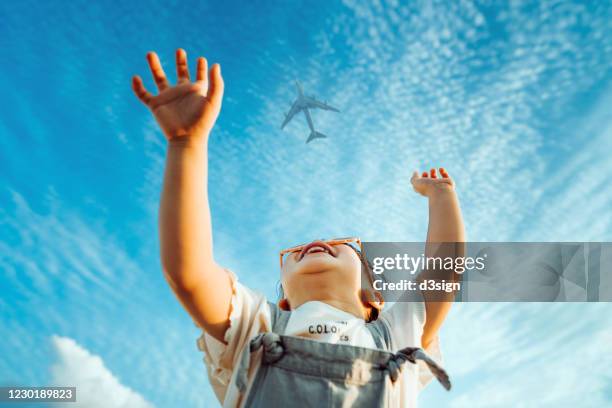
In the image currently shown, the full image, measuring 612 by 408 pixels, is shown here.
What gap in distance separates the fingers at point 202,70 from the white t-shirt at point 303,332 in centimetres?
113

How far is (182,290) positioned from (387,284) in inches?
69.3

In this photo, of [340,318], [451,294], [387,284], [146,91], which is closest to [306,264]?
[340,318]

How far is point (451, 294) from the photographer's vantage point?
3.12 metres

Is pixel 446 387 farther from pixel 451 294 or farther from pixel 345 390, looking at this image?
pixel 451 294

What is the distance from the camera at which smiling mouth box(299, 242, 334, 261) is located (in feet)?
11.2

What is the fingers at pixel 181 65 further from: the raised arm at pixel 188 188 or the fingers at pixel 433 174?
the fingers at pixel 433 174

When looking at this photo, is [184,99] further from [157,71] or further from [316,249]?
[316,249]

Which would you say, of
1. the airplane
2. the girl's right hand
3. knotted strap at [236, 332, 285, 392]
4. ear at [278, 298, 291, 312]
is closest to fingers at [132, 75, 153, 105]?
the girl's right hand

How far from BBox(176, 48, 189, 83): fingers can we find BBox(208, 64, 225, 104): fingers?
18 cm

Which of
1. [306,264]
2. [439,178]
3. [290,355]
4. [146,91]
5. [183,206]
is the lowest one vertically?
[290,355]

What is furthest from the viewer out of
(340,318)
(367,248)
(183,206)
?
(367,248)

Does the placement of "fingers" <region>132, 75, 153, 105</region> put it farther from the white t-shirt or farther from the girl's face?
the girl's face

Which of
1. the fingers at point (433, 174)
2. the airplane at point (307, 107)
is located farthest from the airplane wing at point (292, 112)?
the fingers at point (433, 174)

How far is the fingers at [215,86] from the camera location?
96.0 inches
